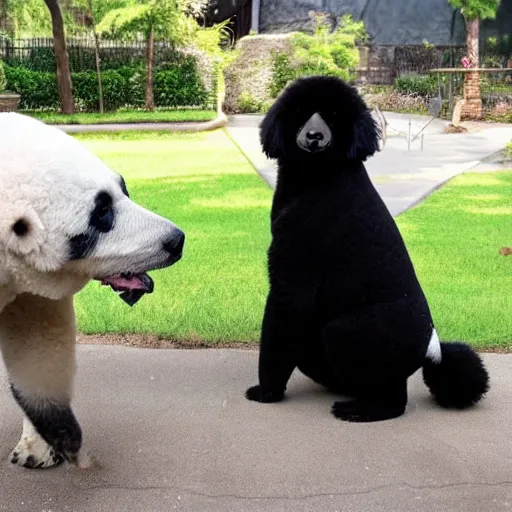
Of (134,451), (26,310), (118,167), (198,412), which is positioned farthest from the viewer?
(118,167)

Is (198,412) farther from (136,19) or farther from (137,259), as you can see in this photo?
(136,19)

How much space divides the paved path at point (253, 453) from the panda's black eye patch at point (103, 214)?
0.99 m

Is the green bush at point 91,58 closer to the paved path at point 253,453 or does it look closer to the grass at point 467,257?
the grass at point 467,257

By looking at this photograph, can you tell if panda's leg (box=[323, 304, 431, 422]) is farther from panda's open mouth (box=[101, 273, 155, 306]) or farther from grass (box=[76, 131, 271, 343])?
grass (box=[76, 131, 271, 343])

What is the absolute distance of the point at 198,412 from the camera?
127 inches

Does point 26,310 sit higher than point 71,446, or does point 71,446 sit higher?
point 26,310

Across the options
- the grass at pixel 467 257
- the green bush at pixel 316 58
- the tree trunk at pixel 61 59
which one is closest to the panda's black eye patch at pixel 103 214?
the grass at pixel 467 257

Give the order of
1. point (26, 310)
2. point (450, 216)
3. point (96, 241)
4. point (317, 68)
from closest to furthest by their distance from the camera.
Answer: point (96, 241)
point (26, 310)
point (450, 216)
point (317, 68)

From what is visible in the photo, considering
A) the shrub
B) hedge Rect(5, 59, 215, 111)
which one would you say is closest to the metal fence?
hedge Rect(5, 59, 215, 111)

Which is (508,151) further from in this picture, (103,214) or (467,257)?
(103,214)

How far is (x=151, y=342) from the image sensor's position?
4172 mm

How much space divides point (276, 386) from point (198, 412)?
0.35m

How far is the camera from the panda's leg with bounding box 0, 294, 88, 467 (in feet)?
8.18

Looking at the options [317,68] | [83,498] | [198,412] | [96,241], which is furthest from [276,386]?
[317,68]
